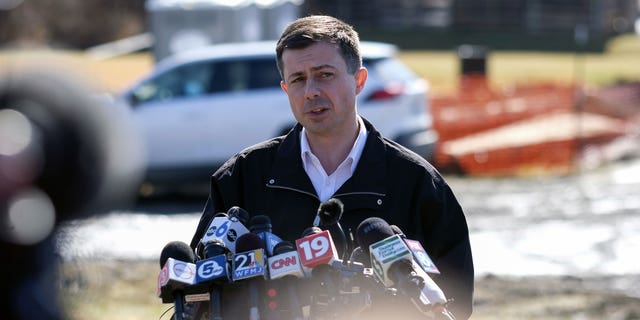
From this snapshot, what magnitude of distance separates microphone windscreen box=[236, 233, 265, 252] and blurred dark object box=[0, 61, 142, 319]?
170 cm

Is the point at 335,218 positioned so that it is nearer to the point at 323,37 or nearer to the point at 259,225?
the point at 259,225

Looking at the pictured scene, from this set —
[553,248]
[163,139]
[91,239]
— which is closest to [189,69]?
[163,139]

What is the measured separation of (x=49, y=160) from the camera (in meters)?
0.83

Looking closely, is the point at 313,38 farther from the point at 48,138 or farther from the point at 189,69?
the point at 189,69

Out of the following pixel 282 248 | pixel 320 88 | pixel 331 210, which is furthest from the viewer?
pixel 320 88

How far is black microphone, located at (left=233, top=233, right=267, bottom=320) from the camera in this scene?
233cm

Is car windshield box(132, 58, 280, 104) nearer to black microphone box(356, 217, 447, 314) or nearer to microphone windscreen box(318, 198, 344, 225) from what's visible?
microphone windscreen box(318, 198, 344, 225)

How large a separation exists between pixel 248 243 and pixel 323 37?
2.89ft

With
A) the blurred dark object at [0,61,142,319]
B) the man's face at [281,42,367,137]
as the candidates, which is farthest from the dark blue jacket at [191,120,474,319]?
the blurred dark object at [0,61,142,319]

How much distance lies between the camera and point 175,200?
13.3 m

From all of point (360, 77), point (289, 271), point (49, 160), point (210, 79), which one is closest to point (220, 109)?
point (210, 79)

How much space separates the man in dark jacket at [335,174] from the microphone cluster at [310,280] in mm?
632

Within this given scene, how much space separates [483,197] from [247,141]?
3.01 m

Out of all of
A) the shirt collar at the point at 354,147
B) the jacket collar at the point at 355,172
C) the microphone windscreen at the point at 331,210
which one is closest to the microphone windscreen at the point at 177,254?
the microphone windscreen at the point at 331,210
